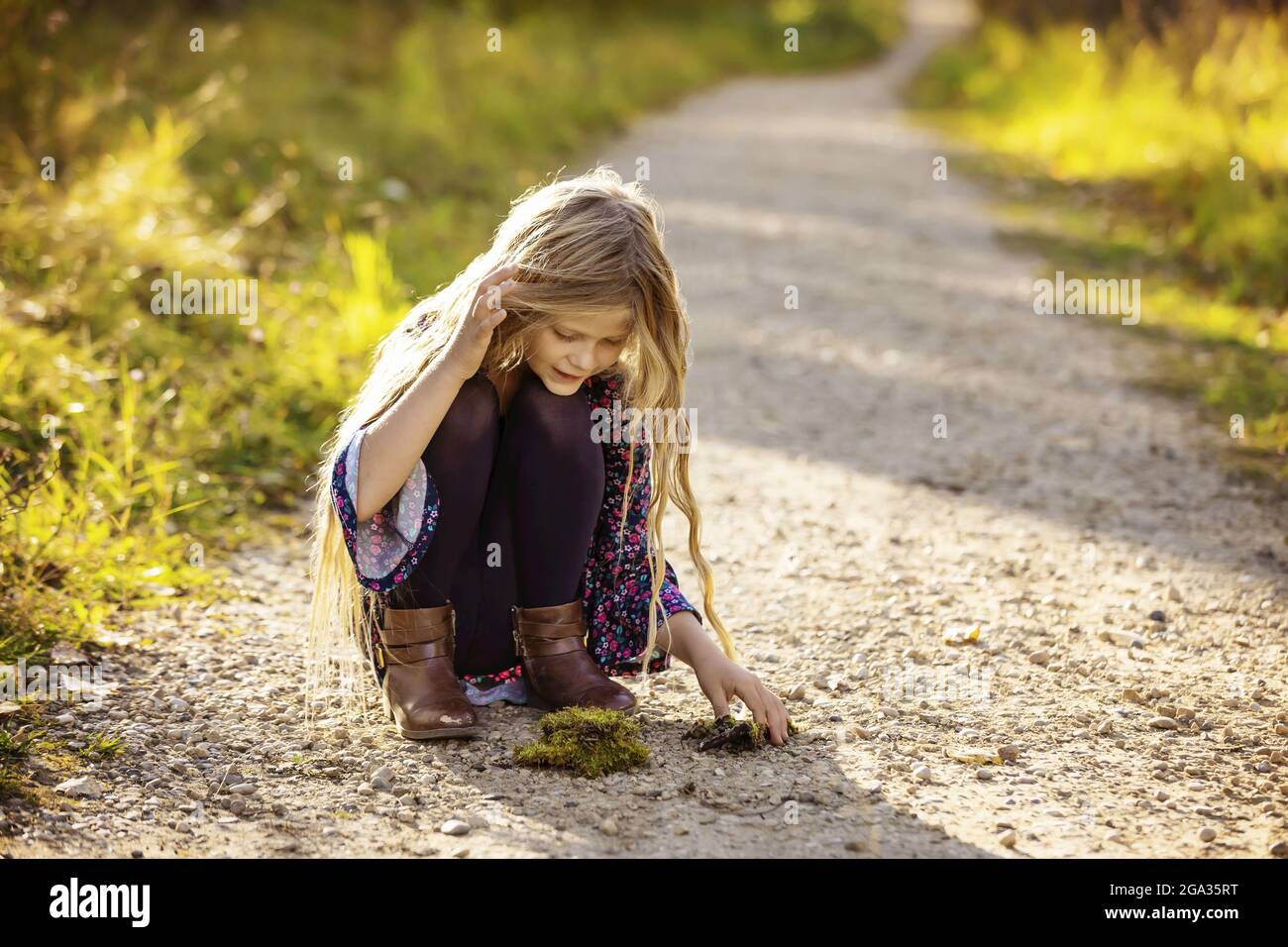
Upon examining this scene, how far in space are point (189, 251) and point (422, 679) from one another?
9.16 feet

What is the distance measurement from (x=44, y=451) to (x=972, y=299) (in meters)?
4.25

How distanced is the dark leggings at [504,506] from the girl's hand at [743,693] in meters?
0.32

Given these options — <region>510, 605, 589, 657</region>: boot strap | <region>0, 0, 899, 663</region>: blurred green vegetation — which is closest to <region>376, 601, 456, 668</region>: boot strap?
<region>510, 605, 589, 657</region>: boot strap

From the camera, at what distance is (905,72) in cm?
1847

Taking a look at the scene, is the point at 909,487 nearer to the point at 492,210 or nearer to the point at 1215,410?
the point at 1215,410

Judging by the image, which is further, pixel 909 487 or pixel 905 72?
pixel 905 72

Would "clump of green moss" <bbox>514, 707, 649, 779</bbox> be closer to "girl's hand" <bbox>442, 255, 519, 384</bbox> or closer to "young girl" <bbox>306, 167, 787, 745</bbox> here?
"young girl" <bbox>306, 167, 787, 745</bbox>

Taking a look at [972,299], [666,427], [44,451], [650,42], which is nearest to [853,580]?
[666,427]

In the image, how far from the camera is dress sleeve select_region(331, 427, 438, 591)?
2.30 metres

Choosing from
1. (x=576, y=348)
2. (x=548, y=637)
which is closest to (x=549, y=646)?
Result: (x=548, y=637)

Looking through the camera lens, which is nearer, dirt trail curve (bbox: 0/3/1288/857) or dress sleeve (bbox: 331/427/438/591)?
dirt trail curve (bbox: 0/3/1288/857)

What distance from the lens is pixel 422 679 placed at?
2.38 meters

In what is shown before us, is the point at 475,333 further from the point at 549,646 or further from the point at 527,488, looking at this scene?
the point at 549,646

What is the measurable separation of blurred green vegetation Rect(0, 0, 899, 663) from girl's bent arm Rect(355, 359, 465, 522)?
0.90 m
